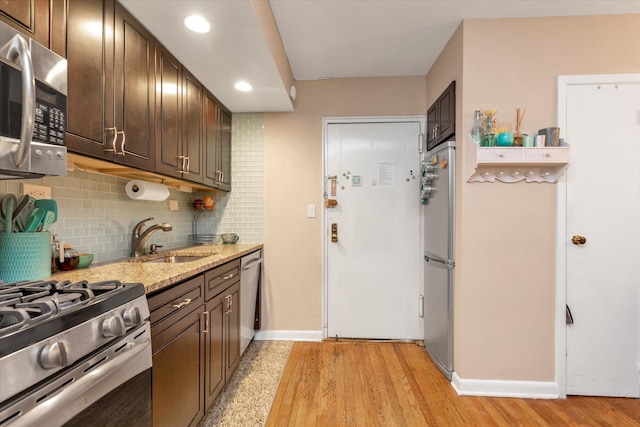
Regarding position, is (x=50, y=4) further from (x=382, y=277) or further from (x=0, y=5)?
(x=382, y=277)

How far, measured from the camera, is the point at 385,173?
2832 millimetres

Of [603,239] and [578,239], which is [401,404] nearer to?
[578,239]

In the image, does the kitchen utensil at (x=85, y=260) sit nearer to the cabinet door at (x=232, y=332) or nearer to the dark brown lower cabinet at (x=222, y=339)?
the dark brown lower cabinet at (x=222, y=339)

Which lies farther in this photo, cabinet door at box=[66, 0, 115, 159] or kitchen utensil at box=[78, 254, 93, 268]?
kitchen utensil at box=[78, 254, 93, 268]

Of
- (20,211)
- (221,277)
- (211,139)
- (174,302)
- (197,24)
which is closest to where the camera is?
(20,211)

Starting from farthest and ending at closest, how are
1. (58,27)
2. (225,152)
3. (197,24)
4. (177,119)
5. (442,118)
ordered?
(225,152)
(442,118)
(177,119)
(197,24)
(58,27)

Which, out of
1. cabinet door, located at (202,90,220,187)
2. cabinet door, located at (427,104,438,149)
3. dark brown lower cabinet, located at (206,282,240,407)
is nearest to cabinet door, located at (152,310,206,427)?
dark brown lower cabinet, located at (206,282,240,407)

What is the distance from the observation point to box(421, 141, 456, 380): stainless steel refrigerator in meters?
2.14

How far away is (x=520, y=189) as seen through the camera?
1.98 metres

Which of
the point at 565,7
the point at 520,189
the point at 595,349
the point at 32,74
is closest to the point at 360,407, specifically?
the point at 595,349

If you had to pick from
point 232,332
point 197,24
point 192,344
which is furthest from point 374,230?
point 197,24

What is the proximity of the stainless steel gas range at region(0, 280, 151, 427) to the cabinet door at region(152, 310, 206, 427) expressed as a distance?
0.12 m

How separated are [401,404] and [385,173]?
6.05 feet

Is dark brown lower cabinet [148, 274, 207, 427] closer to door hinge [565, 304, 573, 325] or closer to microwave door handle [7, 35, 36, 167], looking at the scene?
microwave door handle [7, 35, 36, 167]
